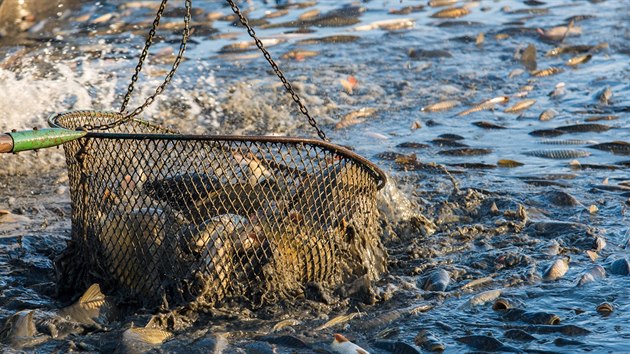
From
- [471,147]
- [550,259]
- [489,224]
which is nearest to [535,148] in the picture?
[471,147]

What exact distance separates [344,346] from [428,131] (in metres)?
4.34

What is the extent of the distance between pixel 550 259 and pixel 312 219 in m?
1.54

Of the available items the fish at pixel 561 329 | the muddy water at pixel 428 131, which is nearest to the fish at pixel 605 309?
the muddy water at pixel 428 131

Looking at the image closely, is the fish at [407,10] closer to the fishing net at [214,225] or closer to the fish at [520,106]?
the fish at [520,106]

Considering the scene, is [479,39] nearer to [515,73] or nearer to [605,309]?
[515,73]

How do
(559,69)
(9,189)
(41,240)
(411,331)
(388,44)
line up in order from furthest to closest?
(388,44), (559,69), (9,189), (41,240), (411,331)

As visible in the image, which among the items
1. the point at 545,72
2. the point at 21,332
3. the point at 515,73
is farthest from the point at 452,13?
the point at 21,332

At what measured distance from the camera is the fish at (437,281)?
15.0 ft

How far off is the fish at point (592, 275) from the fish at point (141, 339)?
2155 mm

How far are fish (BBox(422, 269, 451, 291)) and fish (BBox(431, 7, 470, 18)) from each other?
8.96 metres

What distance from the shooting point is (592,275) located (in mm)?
4629

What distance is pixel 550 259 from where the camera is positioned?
16.1ft

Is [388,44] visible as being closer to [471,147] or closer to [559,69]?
[559,69]

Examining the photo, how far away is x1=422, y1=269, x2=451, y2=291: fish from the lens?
15.0 ft
